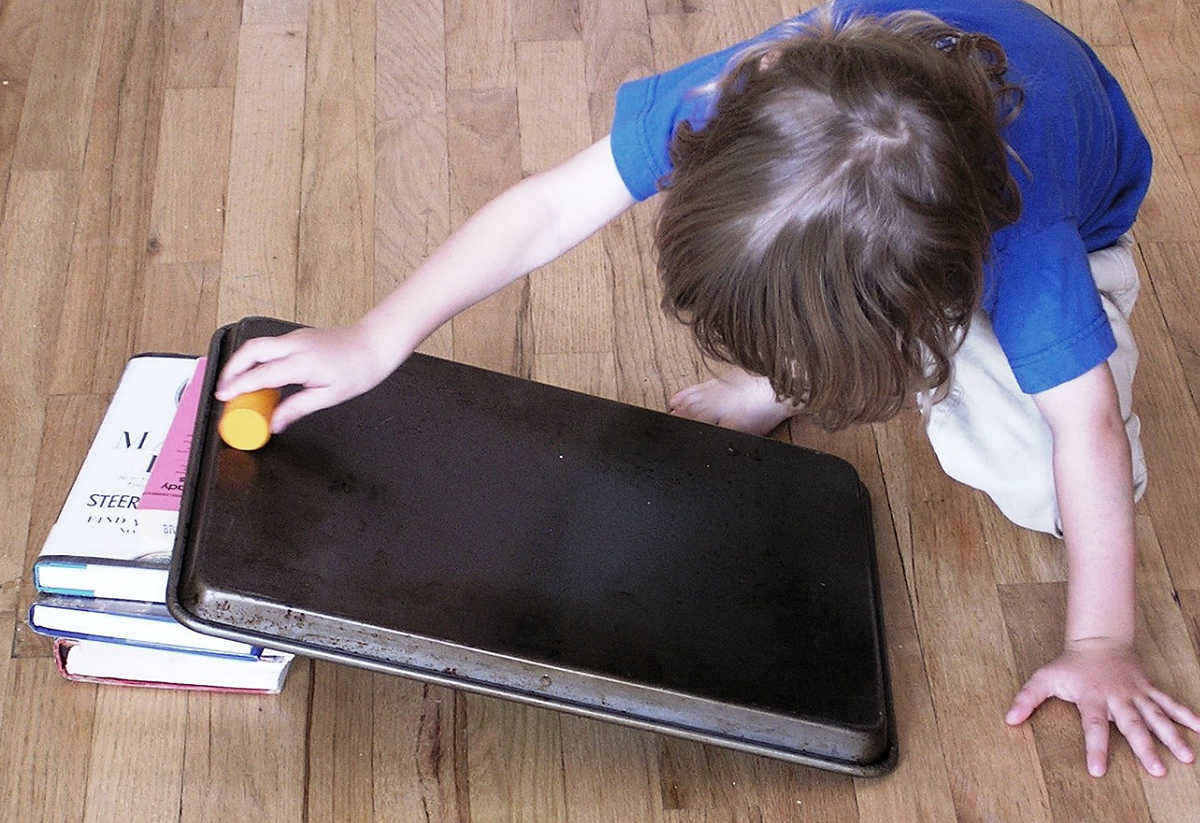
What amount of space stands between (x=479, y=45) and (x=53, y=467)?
0.63 metres

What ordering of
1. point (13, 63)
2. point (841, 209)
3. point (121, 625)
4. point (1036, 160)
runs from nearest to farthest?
1. point (841, 209)
2. point (1036, 160)
3. point (121, 625)
4. point (13, 63)

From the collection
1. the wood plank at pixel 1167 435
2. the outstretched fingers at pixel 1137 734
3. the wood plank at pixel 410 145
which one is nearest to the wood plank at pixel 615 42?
the wood plank at pixel 410 145

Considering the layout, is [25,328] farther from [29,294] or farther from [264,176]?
[264,176]

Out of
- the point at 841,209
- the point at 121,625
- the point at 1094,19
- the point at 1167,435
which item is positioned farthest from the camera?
the point at 1094,19

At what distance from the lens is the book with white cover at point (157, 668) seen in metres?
0.94

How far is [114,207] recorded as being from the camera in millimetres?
1246

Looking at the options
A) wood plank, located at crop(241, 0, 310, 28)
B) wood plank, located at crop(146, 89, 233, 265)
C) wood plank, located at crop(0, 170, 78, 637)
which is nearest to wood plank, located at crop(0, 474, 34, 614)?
wood plank, located at crop(0, 170, 78, 637)

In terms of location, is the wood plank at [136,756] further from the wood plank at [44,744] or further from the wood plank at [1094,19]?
the wood plank at [1094,19]

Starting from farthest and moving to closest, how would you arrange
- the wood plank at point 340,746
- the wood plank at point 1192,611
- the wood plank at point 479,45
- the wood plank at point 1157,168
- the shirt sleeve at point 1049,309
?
1. the wood plank at point 479,45
2. the wood plank at point 1157,168
3. the wood plank at point 1192,611
4. the wood plank at point 340,746
5. the shirt sleeve at point 1049,309

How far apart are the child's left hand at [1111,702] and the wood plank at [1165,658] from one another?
0.01 m

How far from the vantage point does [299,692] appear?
96cm

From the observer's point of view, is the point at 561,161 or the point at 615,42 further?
the point at 615,42

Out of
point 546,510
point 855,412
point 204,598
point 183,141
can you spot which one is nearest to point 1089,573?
point 855,412

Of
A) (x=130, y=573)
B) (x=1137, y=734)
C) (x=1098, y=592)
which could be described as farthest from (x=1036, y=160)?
(x=130, y=573)
